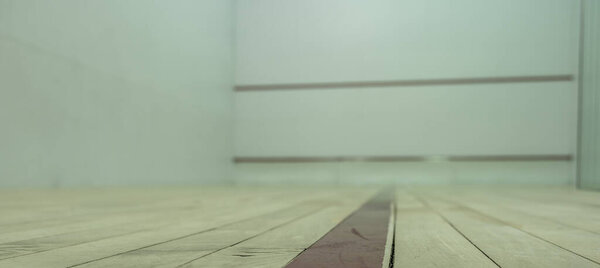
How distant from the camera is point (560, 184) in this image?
518cm

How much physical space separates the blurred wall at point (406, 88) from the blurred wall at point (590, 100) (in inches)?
50.6

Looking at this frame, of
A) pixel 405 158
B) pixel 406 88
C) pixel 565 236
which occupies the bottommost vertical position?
pixel 405 158

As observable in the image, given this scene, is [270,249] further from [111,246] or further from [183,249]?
[111,246]

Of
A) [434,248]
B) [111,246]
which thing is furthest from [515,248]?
[111,246]

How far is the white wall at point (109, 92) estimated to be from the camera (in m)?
2.57

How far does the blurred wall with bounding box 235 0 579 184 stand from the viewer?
5.20 m

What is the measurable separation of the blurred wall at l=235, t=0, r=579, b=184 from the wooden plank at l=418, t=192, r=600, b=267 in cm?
437

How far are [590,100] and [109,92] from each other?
309 cm

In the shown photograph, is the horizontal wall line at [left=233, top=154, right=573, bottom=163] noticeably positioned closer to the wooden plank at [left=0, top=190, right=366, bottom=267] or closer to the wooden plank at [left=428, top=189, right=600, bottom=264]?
the wooden plank at [left=428, top=189, right=600, bottom=264]

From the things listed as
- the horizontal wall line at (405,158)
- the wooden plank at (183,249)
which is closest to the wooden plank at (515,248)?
the wooden plank at (183,249)

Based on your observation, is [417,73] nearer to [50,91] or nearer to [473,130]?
[473,130]

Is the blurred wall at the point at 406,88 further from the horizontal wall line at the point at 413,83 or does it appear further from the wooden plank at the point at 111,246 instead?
the wooden plank at the point at 111,246

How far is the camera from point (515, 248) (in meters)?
0.73

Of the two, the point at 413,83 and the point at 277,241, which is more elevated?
the point at 413,83
